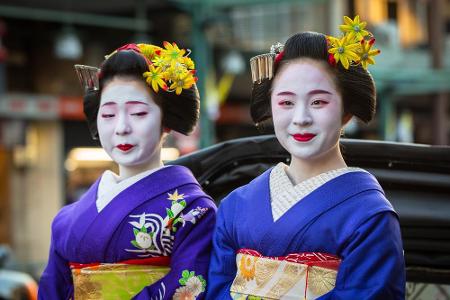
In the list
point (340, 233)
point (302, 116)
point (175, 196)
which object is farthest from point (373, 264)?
point (175, 196)

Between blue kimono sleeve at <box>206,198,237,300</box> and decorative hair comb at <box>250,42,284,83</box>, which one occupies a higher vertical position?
decorative hair comb at <box>250,42,284,83</box>

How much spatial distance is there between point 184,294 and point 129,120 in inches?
28.9

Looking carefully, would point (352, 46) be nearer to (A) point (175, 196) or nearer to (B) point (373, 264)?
(B) point (373, 264)

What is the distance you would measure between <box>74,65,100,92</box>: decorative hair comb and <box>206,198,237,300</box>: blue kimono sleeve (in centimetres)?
80

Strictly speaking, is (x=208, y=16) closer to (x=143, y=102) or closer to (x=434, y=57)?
(x=143, y=102)

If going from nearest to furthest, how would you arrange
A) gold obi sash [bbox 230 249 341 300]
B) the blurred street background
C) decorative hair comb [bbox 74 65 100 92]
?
gold obi sash [bbox 230 249 341 300] < decorative hair comb [bbox 74 65 100 92] < the blurred street background

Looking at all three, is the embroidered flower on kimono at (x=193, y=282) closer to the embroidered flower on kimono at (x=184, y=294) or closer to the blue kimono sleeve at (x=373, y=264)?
the embroidered flower on kimono at (x=184, y=294)

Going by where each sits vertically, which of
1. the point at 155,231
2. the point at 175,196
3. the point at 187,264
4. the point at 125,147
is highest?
the point at 125,147

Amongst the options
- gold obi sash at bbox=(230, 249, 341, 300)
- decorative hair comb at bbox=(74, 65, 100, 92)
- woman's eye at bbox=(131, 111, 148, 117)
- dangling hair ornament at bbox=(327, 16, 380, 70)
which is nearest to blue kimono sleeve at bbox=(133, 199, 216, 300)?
gold obi sash at bbox=(230, 249, 341, 300)

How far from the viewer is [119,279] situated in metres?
3.05

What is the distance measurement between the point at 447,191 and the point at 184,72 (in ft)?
4.51

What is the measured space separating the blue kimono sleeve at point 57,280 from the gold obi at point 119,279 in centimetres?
20

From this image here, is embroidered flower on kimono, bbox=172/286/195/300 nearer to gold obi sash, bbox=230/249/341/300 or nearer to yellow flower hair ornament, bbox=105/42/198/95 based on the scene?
gold obi sash, bbox=230/249/341/300

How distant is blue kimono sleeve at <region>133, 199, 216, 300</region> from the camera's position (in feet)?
9.79
